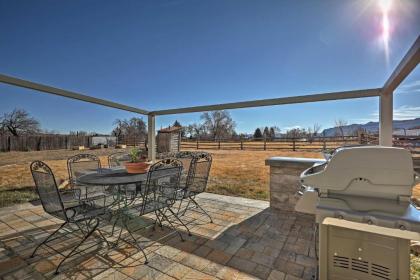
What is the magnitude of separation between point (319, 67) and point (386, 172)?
9.20 feet

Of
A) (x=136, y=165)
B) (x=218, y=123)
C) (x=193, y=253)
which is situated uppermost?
(x=218, y=123)

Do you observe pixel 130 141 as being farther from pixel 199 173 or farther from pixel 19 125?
pixel 199 173

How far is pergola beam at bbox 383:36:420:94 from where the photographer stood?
1.30 m

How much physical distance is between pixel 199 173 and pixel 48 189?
1525 mm

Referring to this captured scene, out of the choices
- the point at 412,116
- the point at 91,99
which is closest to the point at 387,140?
the point at 412,116

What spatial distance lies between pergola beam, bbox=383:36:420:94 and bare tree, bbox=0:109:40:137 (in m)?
15.3

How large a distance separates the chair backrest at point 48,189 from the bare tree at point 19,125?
13.2 meters

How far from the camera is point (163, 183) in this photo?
2381 mm

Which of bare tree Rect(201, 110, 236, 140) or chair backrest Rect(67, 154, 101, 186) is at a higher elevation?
bare tree Rect(201, 110, 236, 140)

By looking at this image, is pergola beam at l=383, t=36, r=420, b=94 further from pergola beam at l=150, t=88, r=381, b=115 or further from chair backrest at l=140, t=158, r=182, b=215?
chair backrest at l=140, t=158, r=182, b=215

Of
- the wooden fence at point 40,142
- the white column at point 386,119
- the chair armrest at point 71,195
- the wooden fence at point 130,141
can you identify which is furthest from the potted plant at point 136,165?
the wooden fence at point 40,142

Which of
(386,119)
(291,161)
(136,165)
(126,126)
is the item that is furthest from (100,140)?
(386,119)

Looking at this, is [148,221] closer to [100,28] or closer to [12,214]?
[12,214]

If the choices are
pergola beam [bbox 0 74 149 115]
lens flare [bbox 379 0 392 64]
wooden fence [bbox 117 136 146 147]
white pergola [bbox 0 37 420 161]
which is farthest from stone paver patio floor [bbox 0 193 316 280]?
wooden fence [bbox 117 136 146 147]
